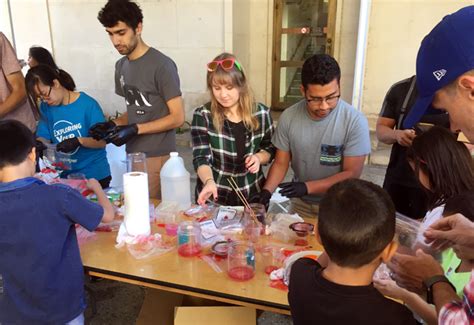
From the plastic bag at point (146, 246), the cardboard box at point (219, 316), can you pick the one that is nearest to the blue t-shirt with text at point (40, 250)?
the plastic bag at point (146, 246)

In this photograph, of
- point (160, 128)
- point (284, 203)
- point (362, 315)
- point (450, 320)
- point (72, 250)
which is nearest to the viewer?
point (450, 320)

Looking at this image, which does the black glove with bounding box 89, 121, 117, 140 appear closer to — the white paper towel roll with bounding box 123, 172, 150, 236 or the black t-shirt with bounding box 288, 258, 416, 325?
the white paper towel roll with bounding box 123, 172, 150, 236

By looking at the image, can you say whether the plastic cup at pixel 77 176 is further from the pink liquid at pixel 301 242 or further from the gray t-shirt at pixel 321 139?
the pink liquid at pixel 301 242

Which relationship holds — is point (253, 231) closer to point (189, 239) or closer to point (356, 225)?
point (189, 239)

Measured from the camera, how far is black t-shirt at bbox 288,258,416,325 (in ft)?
3.64

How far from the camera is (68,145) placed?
102 inches

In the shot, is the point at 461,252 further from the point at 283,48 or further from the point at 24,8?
the point at 24,8

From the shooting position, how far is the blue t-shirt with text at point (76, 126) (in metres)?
2.73

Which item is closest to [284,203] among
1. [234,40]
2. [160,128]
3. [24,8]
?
[160,128]

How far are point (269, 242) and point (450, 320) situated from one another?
1041 millimetres

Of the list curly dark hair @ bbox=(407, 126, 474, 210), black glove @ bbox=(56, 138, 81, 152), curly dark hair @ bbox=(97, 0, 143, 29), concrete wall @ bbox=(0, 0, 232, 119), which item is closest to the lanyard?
black glove @ bbox=(56, 138, 81, 152)

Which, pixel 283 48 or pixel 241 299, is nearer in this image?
pixel 241 299

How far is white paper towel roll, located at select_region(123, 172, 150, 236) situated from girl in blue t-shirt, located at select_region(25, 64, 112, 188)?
2.80 feet

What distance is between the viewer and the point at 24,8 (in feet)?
22.6
